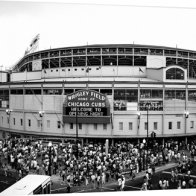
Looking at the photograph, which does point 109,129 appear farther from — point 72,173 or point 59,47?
point 59,47

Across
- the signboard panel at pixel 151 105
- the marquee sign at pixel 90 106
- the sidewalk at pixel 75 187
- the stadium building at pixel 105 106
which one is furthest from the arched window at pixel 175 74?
the sidewalk at pixel 75 187

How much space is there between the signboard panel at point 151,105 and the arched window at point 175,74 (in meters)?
3.03

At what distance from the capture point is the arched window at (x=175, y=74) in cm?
2874

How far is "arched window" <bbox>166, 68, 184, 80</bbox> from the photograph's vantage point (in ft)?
94.3

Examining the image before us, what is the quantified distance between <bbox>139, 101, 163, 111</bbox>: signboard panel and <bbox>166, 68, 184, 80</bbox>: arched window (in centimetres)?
303

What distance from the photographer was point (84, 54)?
112 ft

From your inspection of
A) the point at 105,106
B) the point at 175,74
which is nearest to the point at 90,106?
the point at 105,106

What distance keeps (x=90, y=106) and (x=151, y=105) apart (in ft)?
19.1

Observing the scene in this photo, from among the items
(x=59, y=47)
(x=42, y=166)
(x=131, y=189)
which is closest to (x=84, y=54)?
(x=59, y=47)

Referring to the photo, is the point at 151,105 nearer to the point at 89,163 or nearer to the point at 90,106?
the point at 90,106

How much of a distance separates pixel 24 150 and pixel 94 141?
7.02 m

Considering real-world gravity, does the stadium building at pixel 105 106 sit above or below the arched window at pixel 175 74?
below

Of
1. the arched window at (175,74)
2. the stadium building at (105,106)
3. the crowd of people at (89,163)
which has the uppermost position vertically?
the arched window at (175,74)

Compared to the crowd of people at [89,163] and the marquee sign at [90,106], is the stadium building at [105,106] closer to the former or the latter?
the marquee sign at [90,106]
